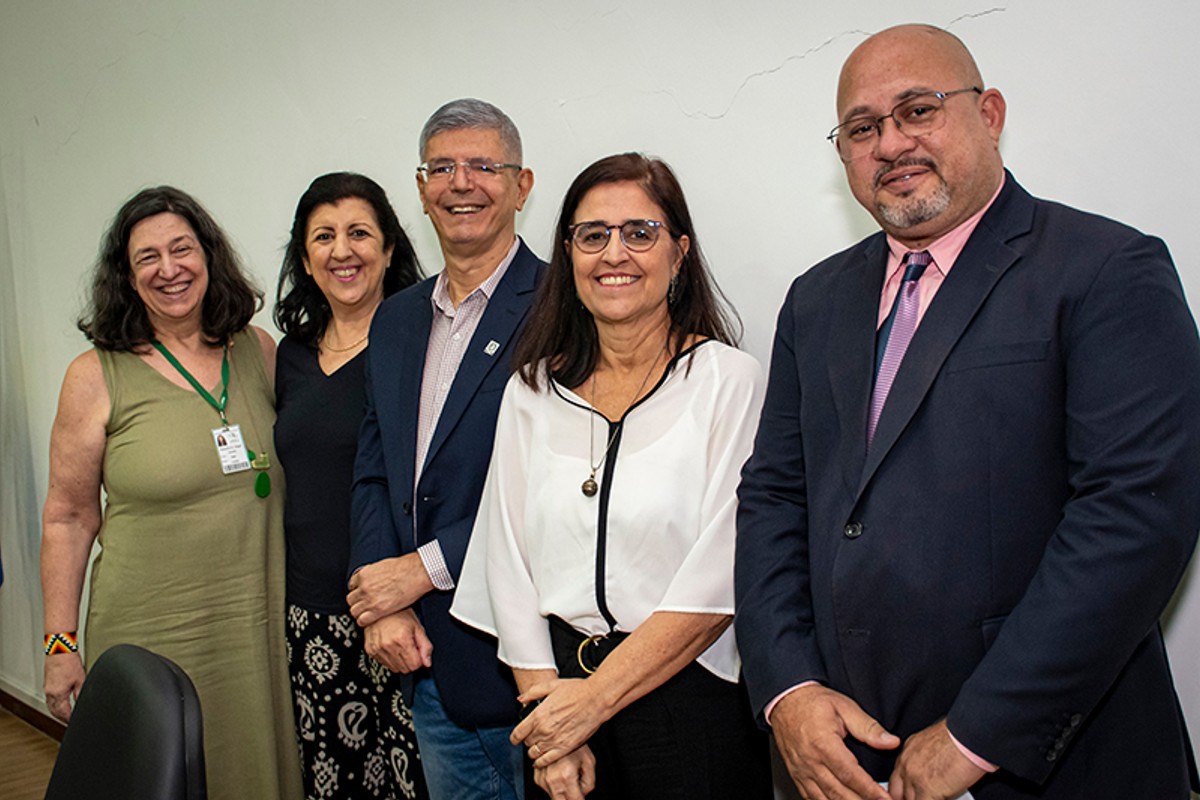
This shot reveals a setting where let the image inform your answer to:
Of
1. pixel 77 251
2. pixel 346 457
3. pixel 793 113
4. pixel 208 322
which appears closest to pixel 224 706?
pixel 346 457

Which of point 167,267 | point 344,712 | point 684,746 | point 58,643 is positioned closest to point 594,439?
point 684,746

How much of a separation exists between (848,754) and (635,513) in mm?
522

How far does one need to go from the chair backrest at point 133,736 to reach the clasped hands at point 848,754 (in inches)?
32.1

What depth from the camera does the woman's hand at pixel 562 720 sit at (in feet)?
5.66

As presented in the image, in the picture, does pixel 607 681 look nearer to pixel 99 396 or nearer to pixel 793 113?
pixel 793 113

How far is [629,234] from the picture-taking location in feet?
6.15

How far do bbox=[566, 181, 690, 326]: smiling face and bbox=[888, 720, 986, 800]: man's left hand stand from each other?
86 cm

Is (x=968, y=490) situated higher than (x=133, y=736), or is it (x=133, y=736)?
(x=968, y=490)

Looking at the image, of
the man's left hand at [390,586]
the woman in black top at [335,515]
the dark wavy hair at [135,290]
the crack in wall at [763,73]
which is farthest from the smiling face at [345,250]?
the man's left hand at [390,586]

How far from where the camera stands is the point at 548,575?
1835 millimetres

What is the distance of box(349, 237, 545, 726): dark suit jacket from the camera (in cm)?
210

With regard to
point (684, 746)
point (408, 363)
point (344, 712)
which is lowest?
point (344, 712)

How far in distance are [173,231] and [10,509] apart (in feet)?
9.49

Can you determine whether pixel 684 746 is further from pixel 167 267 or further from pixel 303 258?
pixel 167 267
